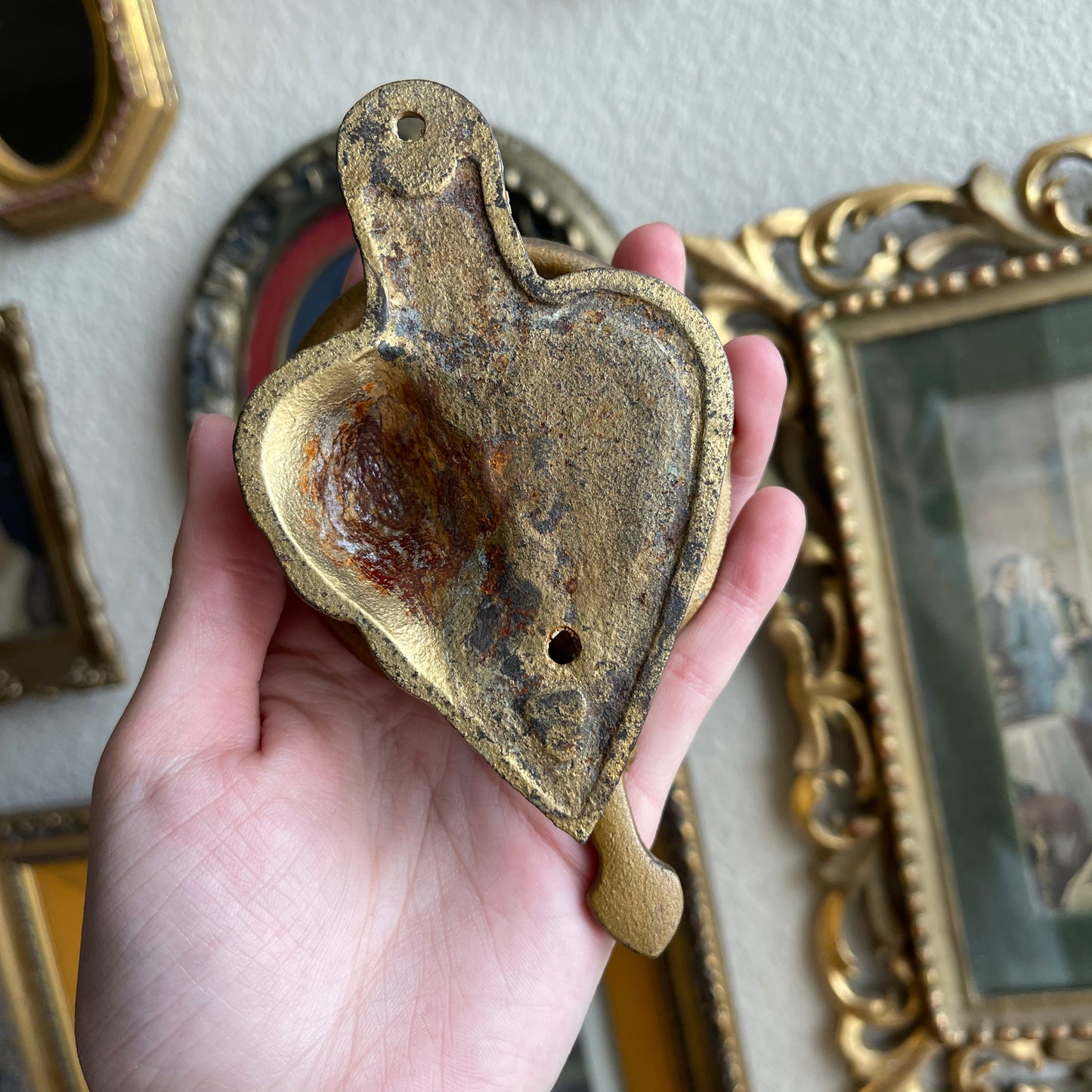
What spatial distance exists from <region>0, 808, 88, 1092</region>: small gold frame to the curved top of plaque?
2.15 feet

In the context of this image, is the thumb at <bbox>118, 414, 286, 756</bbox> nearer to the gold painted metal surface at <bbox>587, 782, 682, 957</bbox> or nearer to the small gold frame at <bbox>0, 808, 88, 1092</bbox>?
the gold painted metal surface at <bbox>587, 782, 682, 957</bbox>

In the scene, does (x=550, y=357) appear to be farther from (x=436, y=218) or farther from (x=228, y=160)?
(x=228, y=160)

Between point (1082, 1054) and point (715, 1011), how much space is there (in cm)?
26

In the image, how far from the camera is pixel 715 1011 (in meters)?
0.78

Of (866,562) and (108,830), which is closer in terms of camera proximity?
(108,830)

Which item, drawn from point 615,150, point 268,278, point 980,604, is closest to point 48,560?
point 268,278

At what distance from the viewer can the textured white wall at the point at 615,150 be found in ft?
2.21

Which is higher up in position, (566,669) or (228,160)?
(228,160)

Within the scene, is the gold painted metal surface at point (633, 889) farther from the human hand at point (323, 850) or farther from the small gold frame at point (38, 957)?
the small gold frame at point (38, 957)

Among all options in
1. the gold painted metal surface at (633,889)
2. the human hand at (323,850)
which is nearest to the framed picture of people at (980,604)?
the human hand at (323,850)

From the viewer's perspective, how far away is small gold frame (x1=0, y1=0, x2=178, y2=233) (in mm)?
748

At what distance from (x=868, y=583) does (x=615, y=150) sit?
372 mm

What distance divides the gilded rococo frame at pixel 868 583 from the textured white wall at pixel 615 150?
0.03 meters

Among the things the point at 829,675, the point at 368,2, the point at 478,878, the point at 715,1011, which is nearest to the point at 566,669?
the point at 478,878
